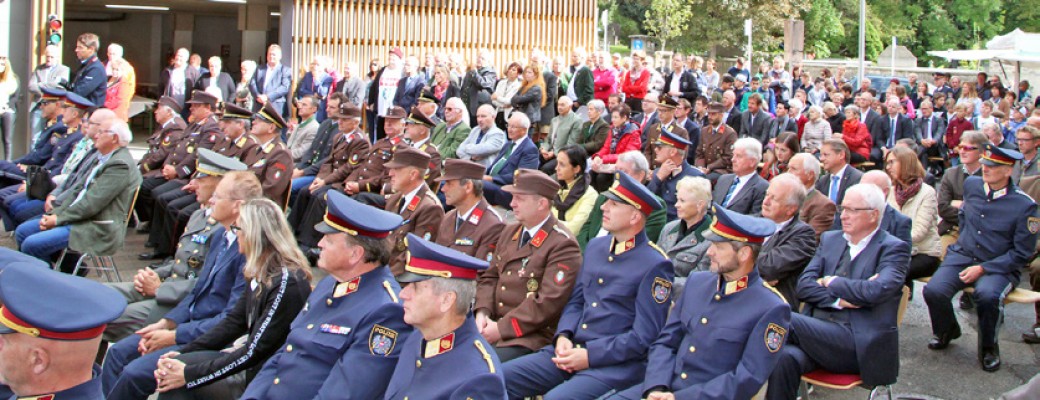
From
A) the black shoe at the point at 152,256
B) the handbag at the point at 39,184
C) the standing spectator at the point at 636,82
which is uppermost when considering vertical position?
the standing spectator at the point at 636,82

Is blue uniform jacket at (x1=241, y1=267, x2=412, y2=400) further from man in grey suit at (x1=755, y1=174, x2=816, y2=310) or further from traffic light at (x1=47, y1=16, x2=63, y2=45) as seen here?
traffic light at (x1=47, y1=16, x2=63, y2=45)

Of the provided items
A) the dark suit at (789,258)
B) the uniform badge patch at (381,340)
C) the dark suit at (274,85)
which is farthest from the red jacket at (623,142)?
the uniform badge patch at (381,340)

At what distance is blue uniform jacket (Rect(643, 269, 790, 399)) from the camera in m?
4.45

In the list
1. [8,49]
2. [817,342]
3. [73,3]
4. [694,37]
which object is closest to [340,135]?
[817,342]

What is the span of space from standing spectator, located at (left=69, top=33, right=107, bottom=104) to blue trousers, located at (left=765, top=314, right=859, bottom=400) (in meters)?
10.5

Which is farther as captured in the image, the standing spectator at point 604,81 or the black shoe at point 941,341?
the standing spectator at point 604,81

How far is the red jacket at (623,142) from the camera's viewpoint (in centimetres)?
1166

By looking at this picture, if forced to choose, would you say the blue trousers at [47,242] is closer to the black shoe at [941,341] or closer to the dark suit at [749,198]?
the dark suit at [749,198]

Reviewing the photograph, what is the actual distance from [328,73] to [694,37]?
1929 cm

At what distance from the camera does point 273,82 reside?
1596 centimetres

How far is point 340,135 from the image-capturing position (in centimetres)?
1019

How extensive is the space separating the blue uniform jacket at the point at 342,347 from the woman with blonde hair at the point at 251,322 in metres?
0.17

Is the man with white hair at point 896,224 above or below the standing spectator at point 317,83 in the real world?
below

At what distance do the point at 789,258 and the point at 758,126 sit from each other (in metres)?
8.42
